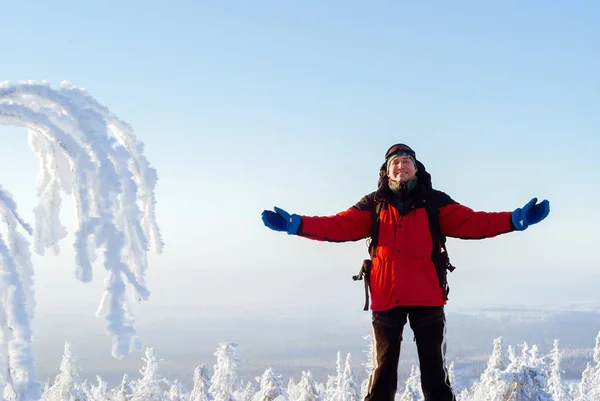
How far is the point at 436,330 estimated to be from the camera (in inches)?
207

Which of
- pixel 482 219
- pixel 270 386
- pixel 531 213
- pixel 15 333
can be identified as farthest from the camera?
pixel 270 386

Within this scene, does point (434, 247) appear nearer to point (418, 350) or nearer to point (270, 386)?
point (418, 350)

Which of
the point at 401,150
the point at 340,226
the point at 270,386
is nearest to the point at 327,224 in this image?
the point at 340,226

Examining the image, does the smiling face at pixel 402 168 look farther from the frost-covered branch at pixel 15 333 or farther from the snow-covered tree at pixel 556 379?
the snow-covered tree at pixel 556 379

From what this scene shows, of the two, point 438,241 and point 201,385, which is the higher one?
point 438,241

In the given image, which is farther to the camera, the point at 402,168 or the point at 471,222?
the point at 402,168

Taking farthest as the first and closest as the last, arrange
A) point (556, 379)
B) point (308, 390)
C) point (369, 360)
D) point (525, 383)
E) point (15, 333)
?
1. point (556, 379)
2. point (308, 390)
3. point (369, 360)
4. point (525, 383)
5. point (15, 333)

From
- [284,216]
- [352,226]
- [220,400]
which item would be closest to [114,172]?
[284,216]

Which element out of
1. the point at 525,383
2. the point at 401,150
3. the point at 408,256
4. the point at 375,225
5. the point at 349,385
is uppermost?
the point at 401,150

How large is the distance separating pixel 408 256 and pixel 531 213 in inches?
48.6

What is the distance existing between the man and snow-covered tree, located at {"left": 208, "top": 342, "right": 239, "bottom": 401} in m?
17.7

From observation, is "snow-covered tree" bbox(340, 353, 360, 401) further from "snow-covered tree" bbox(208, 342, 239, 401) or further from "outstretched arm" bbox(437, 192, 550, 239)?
"outstretched arm" bbox(437, 192, 550, 239)

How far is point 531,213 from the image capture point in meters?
4.98

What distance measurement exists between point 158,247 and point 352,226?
2.16 m
